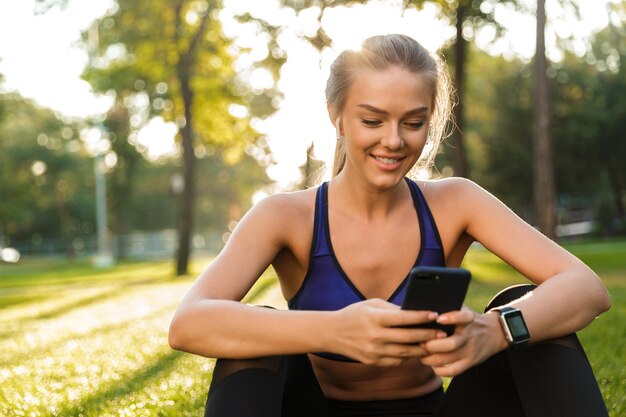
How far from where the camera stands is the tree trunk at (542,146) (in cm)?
1712

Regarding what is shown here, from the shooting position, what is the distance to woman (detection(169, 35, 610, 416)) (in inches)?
92.2

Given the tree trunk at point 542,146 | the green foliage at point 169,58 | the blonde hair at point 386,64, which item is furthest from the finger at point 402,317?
the green foliage at point 169,58

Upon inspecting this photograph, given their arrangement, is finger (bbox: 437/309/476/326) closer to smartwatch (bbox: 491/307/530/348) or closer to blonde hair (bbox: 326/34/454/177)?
smartwatch (bbox: 491/307/530/348)

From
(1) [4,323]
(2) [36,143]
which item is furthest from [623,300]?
(2) [36,143]

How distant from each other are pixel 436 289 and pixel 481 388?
25.8 inches

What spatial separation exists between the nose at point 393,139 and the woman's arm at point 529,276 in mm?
417

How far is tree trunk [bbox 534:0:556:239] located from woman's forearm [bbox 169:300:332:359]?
50.7ft

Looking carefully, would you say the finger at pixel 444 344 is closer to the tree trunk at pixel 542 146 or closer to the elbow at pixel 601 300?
the elbow at pixel 601 300

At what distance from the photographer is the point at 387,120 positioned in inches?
106

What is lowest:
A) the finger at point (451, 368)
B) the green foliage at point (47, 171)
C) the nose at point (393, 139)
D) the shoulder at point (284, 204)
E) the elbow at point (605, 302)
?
the green foliage at point (47, 171)

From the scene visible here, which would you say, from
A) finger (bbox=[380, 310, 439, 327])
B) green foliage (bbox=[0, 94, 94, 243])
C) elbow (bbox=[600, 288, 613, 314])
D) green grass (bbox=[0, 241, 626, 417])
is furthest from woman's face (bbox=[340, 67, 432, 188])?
green foliage (bbox=[0, 94, 94, 243])

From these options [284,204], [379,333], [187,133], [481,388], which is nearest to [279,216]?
[284,204]

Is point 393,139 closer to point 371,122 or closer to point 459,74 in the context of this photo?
point 371,122

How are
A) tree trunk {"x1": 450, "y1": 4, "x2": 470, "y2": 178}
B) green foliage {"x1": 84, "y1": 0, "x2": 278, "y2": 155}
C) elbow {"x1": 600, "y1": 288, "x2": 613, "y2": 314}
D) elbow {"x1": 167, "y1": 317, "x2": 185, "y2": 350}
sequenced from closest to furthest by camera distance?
elbow {"x1": 167, "y1": 317, "x2": 185, "y2": 350} < elbow {"x1": 600, "y1": 288, "x2": 613, "y2": 314} < tree trunk {"x1": 450, "y1": 4, "x2": 470, "y2": 178} < green foliage {"x1": 84, "y1": 0, "x2": 278, "y2": 155}
